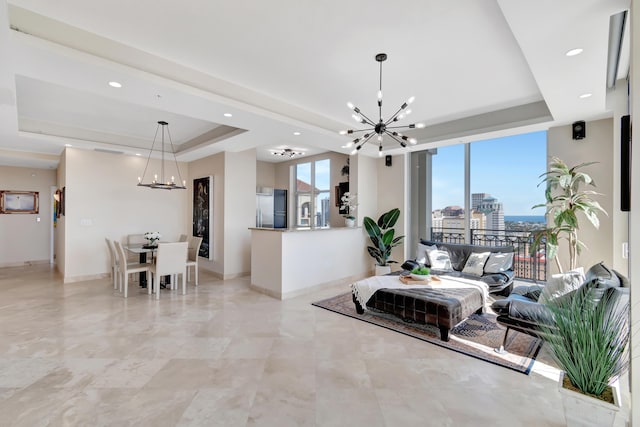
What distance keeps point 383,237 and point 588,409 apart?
4.47 meters

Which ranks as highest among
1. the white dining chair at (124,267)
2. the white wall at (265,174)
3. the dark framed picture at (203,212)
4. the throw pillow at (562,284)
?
the white wall at (265,174)

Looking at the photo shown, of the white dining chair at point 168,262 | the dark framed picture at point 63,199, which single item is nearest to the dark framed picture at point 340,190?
the white dining chair at point 168,262

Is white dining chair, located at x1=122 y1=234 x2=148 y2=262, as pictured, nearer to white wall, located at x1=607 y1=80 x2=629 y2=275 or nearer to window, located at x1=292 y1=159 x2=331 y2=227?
window, located at x1=292 y1=159 x2=331 y2=227

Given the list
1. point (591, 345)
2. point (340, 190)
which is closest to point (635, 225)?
point (591, 345)

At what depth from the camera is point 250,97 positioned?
3.78m

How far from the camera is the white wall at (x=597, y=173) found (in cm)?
400

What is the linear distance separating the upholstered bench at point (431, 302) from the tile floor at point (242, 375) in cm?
27

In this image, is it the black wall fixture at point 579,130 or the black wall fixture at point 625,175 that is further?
the black wall fixture at point 579,130

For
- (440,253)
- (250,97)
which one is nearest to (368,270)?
(440,253)

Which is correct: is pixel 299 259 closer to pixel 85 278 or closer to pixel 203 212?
pixel 203 212

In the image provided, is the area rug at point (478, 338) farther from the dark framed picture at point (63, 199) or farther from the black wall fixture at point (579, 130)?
the dark framed picture at point (63, 199)

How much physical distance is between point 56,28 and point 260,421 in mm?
3428

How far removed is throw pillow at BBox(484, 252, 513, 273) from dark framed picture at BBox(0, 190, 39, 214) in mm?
10566

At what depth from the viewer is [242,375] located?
8.36ft
